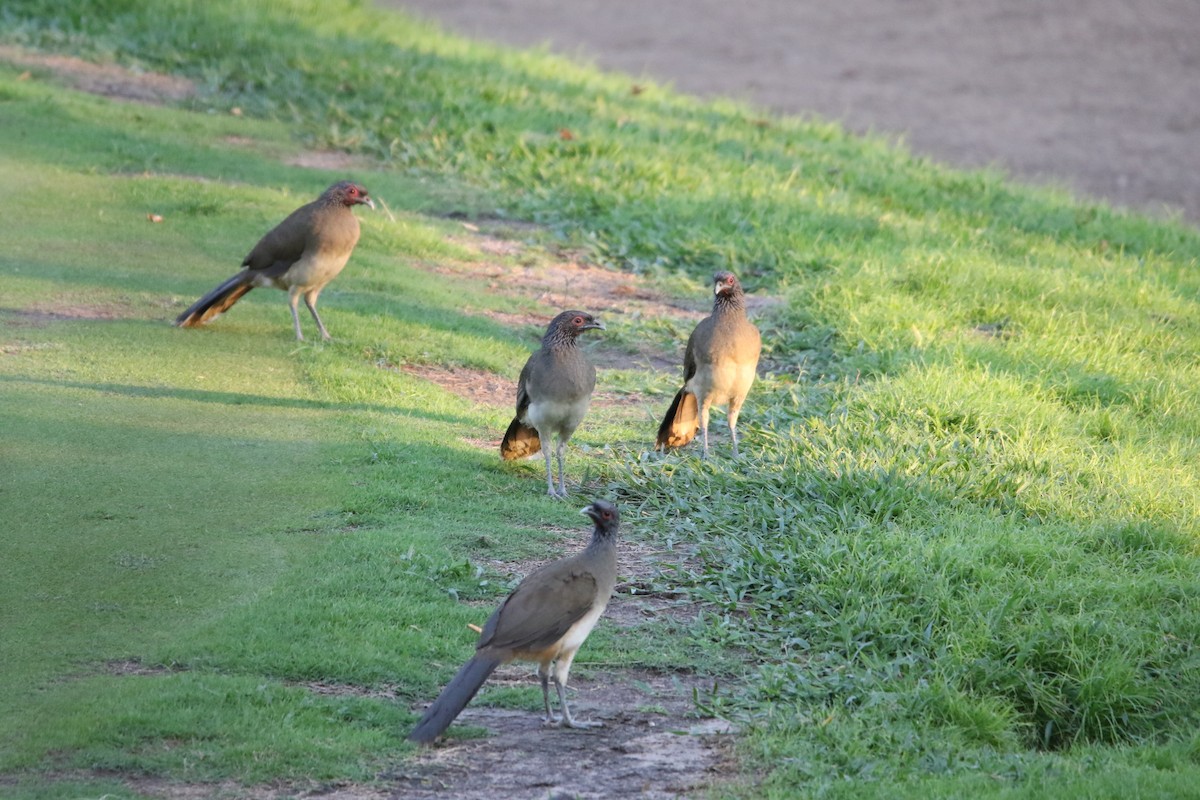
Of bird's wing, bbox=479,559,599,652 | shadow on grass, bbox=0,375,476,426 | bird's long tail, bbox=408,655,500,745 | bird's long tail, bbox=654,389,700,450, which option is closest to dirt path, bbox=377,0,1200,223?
bird's long tail, bbox=654,389,700,450

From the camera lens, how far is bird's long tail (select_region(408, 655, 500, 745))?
5270 millimetres

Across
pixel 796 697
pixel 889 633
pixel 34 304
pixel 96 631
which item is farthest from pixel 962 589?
pixel 34 304

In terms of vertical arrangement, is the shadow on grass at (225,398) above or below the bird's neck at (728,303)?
below

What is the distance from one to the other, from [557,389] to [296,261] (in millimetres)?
2906

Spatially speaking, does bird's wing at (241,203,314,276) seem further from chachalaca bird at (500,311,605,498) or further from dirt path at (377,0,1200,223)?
dirt path at (377,0,1200,223)

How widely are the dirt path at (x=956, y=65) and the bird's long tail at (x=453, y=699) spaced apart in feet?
43.6

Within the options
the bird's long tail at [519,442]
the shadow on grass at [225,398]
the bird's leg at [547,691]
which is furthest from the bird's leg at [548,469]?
the bird's leg at [547,691]

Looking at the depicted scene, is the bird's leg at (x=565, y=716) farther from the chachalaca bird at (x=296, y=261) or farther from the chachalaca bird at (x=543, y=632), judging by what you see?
the chachalaca bird at (x=296, y=261)

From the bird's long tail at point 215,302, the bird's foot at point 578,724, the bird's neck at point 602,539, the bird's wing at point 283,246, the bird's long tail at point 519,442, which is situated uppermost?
the bird's wing at point 283,246

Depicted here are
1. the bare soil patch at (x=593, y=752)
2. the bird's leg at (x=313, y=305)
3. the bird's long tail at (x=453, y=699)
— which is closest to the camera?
the bare soil patch at (x=593, y=752)

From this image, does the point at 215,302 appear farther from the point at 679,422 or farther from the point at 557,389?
the point at 679,422

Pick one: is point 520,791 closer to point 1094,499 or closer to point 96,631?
point 96,631

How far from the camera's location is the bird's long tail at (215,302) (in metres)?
10.0

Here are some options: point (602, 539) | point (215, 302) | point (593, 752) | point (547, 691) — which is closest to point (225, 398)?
point (215, 302)
